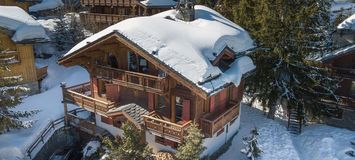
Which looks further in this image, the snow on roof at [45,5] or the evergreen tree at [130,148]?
the snow on roof at [45,5]

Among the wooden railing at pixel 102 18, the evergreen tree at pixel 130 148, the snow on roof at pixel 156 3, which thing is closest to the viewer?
the evergreen tree at pixel 130 148

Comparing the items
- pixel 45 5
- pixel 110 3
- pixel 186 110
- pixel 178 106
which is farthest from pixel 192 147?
pixel 45 5

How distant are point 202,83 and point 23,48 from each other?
17886mm

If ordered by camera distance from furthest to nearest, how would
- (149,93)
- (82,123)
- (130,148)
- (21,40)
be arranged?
(21,40), (82,123), (149,93), (130,148)

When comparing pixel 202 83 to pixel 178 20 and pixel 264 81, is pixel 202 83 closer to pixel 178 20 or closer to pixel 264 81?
pixel 178 20

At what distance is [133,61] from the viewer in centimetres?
2172

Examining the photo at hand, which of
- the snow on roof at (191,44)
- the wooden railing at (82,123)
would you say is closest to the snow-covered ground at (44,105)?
the wooden railing at (82,123)

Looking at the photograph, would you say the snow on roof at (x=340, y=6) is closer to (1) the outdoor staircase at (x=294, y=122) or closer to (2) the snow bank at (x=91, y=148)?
(1) the outdoor staircase at (x=294, y=122)

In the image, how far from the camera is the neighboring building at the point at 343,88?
25.6 meters

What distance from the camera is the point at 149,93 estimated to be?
2130 centimetres

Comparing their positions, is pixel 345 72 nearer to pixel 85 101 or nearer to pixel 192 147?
pixel 192 147

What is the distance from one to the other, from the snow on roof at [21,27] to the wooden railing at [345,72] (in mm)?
23290

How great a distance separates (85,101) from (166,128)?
7.10 m

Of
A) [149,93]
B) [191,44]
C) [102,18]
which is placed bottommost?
[149,93]
